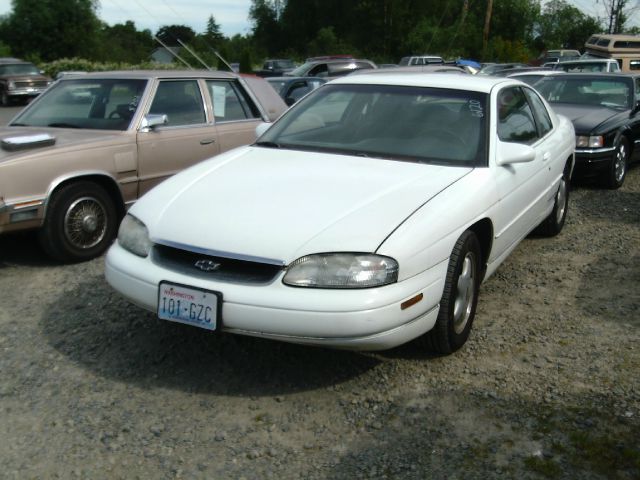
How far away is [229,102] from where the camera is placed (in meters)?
6.99

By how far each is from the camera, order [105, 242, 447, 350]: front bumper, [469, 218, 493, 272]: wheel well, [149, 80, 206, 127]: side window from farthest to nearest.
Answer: [149, 80, 206, 127]: side window < [469, 218, 493, 272]: wheel well < [105, 242, 447, 350]: front bumper

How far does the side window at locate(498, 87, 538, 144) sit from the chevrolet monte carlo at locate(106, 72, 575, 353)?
0.07 feet

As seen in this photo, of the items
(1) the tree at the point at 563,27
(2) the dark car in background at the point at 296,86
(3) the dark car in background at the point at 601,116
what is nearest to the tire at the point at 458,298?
(3) the dark car in background at the point at 601,116

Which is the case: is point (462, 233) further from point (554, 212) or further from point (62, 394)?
point (554, 212)

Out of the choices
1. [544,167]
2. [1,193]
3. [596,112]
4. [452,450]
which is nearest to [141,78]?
[1,193]

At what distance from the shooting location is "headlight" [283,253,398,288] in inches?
124

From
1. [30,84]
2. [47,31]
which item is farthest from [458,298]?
[47,31]

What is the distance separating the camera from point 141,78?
245 inches

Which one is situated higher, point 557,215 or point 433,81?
point 433,81

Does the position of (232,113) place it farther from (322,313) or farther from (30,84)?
(30,84)

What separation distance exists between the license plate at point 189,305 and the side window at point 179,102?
3186 millimetres

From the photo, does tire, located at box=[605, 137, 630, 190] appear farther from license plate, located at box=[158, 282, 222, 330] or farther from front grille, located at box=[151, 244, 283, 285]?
license plate, located at box=[158, 282, 222, 330]

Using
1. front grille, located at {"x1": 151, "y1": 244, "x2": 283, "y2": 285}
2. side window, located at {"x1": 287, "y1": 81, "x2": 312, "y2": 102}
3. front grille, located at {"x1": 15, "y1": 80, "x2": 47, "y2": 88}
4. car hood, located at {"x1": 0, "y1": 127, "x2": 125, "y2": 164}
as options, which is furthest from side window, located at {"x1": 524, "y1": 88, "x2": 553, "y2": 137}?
front grille, located at {"x1": 15, "y1": 80, "x2": 47, "y2": 88}

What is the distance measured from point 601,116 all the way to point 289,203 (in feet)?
20.6
